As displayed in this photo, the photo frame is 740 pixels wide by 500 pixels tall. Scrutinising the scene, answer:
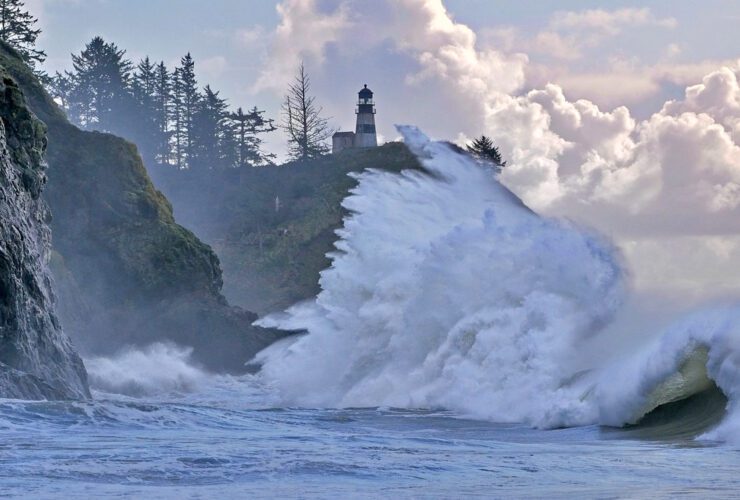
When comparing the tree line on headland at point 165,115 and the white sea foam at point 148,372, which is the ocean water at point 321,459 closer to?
the white sea foam at point 148,372

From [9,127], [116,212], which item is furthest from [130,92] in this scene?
[9,127]

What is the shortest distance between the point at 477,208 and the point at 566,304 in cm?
1193

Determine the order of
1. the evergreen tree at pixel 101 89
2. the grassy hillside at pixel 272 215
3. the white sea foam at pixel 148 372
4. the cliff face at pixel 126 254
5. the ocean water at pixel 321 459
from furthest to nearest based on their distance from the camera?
the evergreen tree at pixel 101 89 → the grassy hillside at pixel 272 215 → the cliff face at pixel 126 254 → the white sea foam at pixel 148 372 → the ocean water at pixel 321 459

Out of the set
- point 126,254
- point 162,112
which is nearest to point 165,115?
point 162,112

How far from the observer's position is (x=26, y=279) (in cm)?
2875

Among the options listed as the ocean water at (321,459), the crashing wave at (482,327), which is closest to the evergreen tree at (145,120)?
the crashing wave at (482,327)

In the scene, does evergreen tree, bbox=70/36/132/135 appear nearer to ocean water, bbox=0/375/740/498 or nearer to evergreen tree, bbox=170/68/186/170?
evergreen tree, bbox=170/68/186/170

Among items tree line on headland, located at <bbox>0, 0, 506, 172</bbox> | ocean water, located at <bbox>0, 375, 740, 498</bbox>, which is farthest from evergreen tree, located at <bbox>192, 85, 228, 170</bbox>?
ocean water, located at <bbox>0, 375, 740, 498</bbox>

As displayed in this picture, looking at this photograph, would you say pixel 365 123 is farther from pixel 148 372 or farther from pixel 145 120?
pixel 148 372

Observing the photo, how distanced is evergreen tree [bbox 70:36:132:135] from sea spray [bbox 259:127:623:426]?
54.9 meters

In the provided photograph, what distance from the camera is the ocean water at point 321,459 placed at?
14.6 m

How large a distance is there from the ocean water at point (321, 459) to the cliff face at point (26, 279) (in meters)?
3.90

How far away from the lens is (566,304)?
3081 centimetres

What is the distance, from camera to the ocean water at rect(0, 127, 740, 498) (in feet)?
51.2
